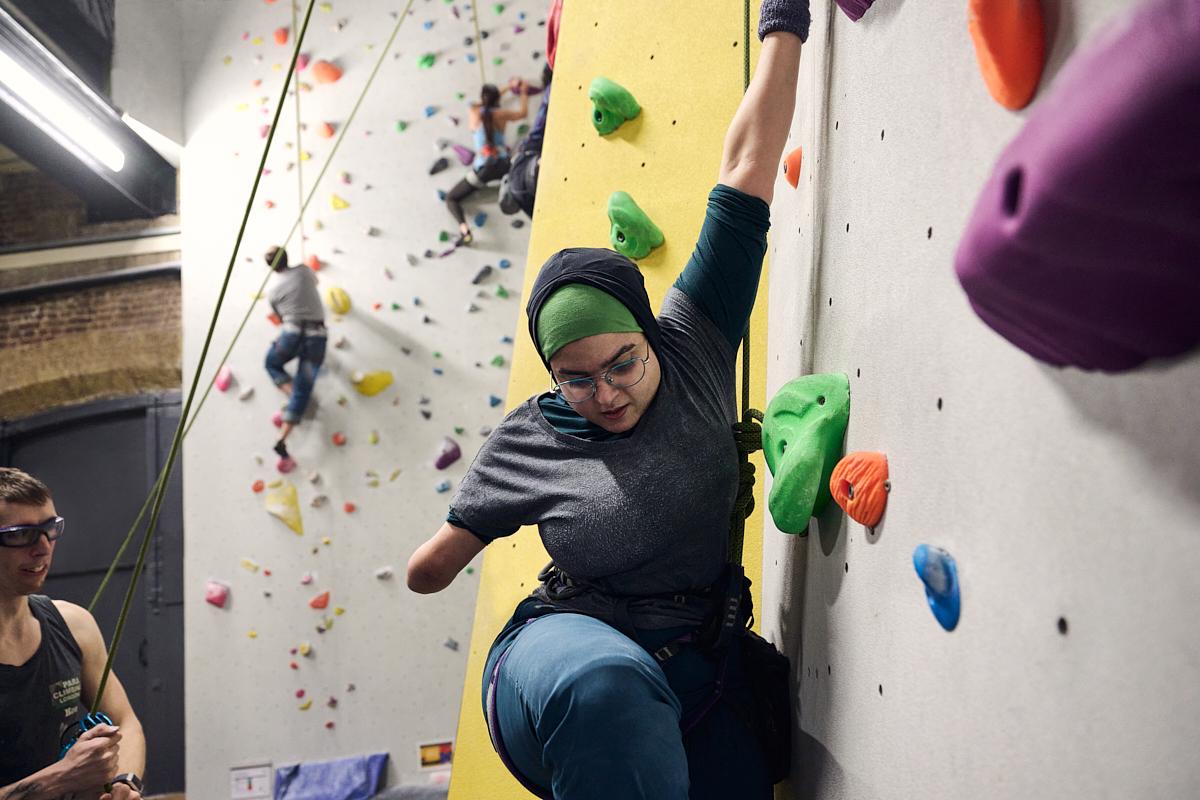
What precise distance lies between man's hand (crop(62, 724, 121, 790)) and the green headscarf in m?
1.44

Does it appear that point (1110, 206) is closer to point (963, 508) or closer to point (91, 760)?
point (963, 508)

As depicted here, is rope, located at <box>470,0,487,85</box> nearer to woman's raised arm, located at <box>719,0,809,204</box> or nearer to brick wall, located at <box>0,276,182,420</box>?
brick wall, located at <box>0,276,182,420</box>

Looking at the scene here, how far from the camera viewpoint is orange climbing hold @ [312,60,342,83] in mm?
5465

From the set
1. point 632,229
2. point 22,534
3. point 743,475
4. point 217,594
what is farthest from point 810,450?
point 217,594

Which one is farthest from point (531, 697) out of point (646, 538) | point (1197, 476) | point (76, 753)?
point (76, 753)

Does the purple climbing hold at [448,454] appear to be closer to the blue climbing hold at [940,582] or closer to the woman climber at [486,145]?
the woman climber at [486,145]

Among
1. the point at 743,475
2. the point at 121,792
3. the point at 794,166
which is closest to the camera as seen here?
the point at 743,475

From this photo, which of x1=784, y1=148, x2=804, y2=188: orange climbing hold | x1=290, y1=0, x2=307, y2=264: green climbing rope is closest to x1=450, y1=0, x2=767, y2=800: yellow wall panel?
x1=784, y1=148, x2=804, y2=188: orange climbing hold

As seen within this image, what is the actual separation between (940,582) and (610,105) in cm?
156

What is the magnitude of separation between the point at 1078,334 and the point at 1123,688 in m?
0.20

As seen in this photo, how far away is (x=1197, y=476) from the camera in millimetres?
506

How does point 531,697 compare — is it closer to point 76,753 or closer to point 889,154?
point 889,154

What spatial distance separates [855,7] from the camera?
1146 mm

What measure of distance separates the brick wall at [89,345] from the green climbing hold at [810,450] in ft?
16.2
